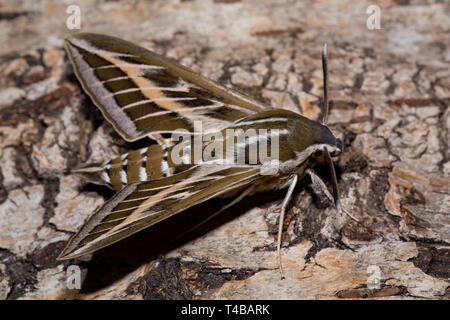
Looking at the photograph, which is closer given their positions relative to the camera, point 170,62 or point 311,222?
point 311,222

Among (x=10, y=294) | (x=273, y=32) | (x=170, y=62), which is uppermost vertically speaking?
(x=273, y=32)

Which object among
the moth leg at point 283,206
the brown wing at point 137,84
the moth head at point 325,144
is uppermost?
the brown wing at point 137,84

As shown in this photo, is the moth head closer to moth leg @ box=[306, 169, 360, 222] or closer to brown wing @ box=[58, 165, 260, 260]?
moth leg @ box=[306, 169, 360, 222]

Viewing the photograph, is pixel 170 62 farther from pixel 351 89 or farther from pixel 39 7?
pixel 39 7

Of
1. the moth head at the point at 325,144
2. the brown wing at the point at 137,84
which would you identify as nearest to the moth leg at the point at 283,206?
the moth head at the point at 325,144

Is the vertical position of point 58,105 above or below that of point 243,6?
below

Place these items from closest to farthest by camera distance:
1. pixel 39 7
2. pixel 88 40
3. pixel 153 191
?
1. pixel 153 191
2. pixel 88 40
3. pixel 39 7

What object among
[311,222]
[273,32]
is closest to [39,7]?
[273,32]

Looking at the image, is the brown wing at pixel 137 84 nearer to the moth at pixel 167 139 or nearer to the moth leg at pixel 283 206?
the moth at pixel 167 139
